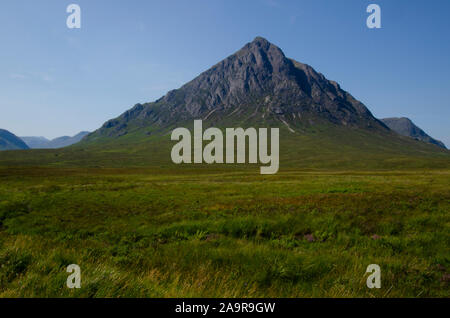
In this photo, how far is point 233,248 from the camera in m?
8.95

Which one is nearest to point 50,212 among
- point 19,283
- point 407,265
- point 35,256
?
point 35,256

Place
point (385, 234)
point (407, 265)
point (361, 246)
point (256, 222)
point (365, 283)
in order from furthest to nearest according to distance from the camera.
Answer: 1. point (256, 222)
2. point (385, 234)
3. point (361, 246)
4. point (407, 265)
5. point (365, 283)

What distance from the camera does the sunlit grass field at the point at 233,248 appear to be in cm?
488

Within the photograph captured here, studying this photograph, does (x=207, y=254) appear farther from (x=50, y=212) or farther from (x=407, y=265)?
(x=50, y=212)

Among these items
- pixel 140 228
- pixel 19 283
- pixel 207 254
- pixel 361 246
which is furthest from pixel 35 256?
pixel 361 246

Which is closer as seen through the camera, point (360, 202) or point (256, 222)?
point (256, 222)

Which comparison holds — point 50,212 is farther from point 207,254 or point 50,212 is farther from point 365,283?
point 365,283

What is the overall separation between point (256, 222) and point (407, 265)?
7.02 m

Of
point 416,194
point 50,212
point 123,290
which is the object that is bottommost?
point 50,212

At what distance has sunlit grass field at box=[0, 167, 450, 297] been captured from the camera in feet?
16.0

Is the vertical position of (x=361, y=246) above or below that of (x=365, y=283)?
below
